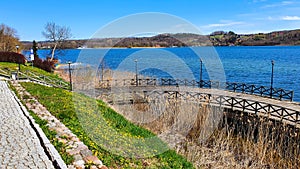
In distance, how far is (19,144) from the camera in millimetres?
6648

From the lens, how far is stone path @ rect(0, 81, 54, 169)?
5598 millimetres

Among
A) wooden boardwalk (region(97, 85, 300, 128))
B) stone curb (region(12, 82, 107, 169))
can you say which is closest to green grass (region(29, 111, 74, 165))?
stone curb (region(12, 82, 107, 169))

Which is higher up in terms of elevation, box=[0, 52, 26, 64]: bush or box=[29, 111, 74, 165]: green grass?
box=[0, 52, 26, 64]: bush

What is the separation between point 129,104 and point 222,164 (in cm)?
1019

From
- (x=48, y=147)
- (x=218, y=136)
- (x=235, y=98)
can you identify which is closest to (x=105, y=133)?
(x=48, y=147)

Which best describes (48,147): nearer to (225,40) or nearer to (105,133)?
(105,133)

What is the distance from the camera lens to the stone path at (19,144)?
18.4 ft

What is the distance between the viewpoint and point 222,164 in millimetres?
8625

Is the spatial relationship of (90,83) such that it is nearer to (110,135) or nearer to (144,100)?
(144,100)

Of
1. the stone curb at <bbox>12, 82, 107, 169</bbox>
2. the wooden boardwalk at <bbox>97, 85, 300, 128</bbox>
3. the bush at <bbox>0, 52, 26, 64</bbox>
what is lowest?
the wooden boardwalk at <bbox>97, 85, 300, 128</bbox>

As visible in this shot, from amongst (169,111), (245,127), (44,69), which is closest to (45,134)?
(169,111)

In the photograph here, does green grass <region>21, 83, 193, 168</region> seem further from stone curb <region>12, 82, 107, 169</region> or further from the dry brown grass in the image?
the dry brown grass

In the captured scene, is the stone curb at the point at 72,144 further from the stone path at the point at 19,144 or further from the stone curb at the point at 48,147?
the stone path at the point at 19,144

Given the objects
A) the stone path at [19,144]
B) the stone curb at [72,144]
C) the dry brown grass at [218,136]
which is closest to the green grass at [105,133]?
the stone curb at [72,144]
